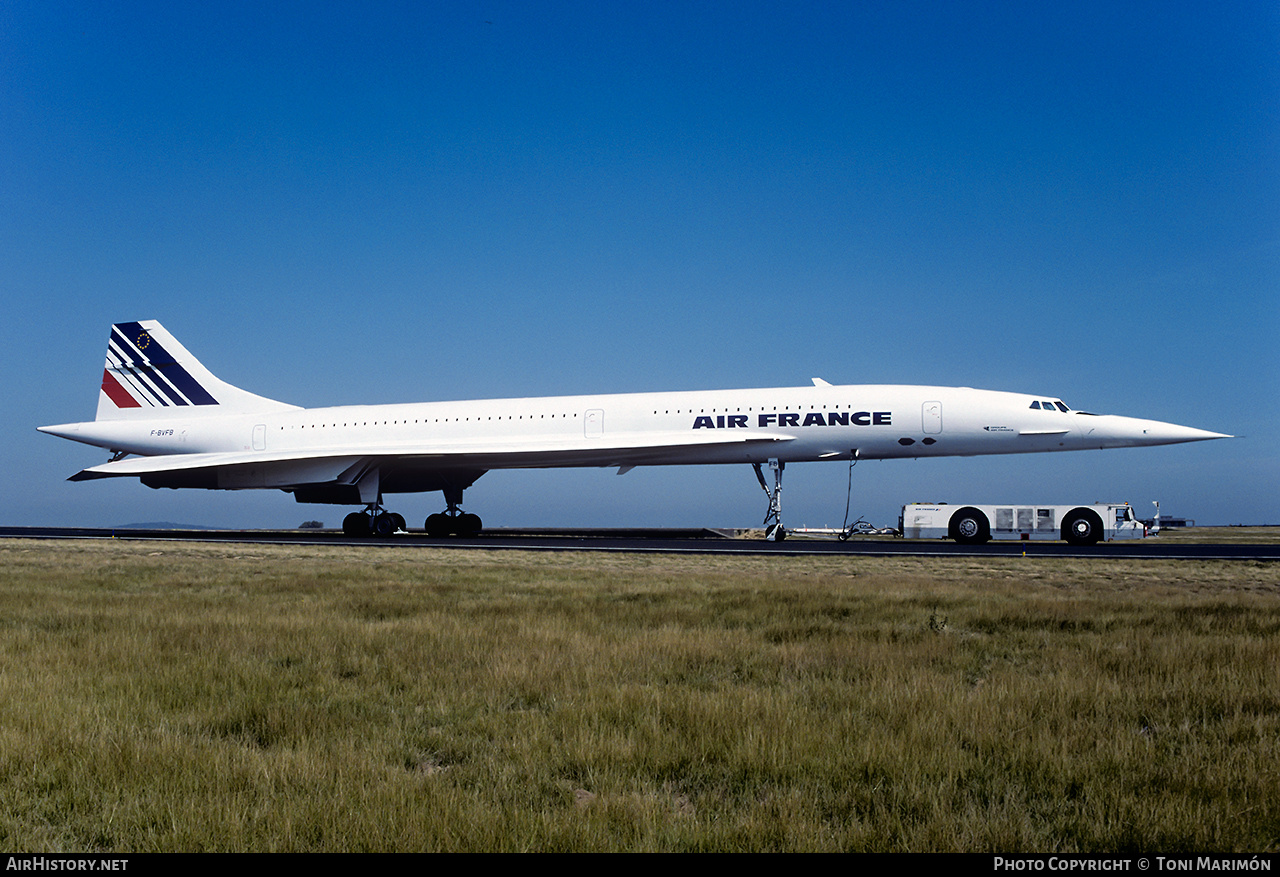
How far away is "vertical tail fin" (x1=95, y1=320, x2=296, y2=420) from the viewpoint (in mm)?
36438

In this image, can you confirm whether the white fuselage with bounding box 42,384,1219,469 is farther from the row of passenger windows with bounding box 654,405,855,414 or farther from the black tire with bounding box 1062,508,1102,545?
the black tire with bounding box 1062,508,1102,545

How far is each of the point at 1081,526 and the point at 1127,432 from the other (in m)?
3.32

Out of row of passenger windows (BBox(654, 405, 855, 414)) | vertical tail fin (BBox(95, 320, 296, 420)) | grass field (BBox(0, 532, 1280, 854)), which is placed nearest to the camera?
grass field (BBox(0, 532, 1280, 854))

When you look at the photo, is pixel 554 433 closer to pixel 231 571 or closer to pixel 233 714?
pixel 231 571

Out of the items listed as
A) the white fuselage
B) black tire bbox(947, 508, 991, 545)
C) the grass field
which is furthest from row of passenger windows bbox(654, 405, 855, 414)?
the grass field

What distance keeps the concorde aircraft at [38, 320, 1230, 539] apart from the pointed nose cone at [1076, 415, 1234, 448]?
42mm

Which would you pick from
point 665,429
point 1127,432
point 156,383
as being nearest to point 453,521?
point 665,429

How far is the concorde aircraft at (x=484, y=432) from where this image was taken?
27.3 m

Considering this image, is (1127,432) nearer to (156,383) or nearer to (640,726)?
(640,726)

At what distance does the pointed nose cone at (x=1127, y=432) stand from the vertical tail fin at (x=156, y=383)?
30049 millimetres

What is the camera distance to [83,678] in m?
6.71

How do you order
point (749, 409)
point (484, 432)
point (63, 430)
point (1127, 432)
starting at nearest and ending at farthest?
1. point (1127, 432)
2. point (749, 409)
3. point (484, 432)
4. point (63, 430)

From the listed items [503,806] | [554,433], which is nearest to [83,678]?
[503,806]

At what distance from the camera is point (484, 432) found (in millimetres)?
32094
